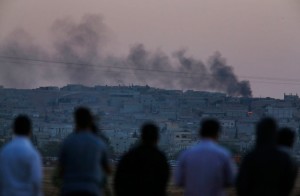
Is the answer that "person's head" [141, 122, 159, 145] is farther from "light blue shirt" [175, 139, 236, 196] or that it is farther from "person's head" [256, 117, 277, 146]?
"person's head" [256, 117, 277, 146]

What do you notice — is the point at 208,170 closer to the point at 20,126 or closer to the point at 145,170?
the point at 145,170

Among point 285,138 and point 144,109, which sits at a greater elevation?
point 144,109

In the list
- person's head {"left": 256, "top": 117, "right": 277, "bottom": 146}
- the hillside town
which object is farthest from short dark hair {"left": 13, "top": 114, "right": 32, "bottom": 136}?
the hillside town

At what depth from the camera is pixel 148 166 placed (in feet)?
42.7

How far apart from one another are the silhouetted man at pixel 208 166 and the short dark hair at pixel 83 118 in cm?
111

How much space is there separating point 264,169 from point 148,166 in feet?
4.59

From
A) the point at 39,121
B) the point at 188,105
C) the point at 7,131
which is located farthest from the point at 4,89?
the point at 7,131

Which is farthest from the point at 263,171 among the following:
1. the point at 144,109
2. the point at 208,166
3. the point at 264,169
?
the point at 144,109

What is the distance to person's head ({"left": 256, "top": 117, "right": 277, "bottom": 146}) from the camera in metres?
12.1

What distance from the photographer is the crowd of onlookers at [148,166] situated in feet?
40.5

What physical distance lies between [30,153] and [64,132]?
345 ft

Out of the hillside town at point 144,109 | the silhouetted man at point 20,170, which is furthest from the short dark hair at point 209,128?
the hillside town at point 144,109

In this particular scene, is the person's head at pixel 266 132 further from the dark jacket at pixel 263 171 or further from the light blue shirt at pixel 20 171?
the light blue shirt at pixel 20 171

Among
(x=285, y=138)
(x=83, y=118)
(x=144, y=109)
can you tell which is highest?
(x=144, y=109)
